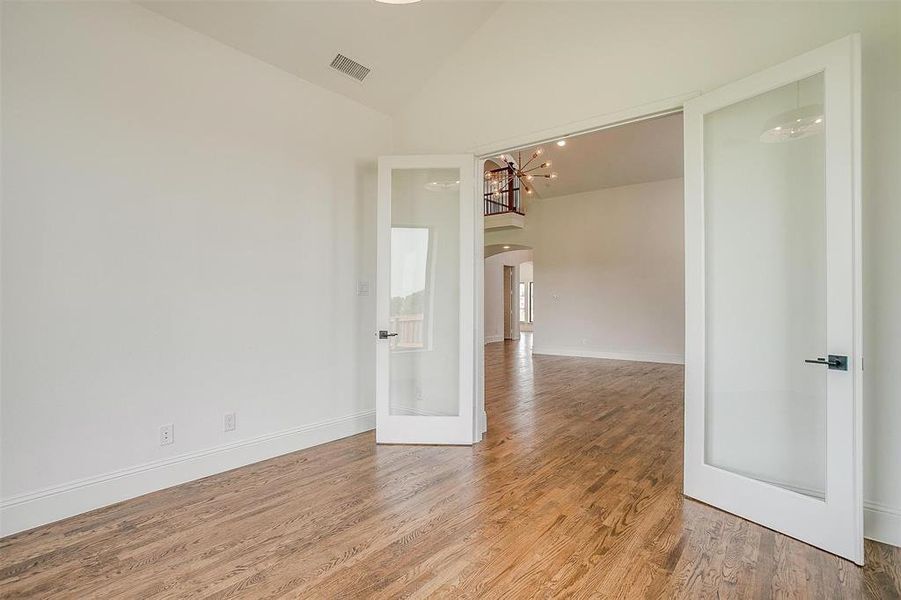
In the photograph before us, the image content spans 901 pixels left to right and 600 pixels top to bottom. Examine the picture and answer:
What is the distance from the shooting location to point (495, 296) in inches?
503

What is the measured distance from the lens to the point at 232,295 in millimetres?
3107

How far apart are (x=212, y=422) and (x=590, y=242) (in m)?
8.08

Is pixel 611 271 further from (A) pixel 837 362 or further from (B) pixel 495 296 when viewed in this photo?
(A) pixel 837 362

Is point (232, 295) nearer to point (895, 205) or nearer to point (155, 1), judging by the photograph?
point (155, 1)

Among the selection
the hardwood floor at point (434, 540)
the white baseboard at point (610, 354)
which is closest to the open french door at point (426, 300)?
the hardwood floor at point (434, 540)

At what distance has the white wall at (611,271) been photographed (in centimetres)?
824

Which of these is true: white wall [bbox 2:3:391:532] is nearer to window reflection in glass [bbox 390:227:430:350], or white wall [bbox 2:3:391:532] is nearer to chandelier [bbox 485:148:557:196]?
window reflection in glass [bbox 390:227:430:350]

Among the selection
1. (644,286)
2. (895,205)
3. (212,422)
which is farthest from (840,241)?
(644,286)

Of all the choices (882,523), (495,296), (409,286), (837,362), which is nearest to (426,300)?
(409,286)

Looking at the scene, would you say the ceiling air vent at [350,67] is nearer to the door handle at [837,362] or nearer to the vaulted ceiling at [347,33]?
the vaulted ceiling at [347,33]

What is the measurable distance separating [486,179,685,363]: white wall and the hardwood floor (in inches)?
220

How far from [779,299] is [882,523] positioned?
1174 mm

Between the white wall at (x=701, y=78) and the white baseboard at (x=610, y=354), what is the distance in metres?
5.95

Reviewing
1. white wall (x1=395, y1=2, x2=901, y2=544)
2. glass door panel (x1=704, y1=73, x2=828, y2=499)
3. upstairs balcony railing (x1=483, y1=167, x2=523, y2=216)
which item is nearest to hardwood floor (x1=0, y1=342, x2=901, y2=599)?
glass door panel (x1=704, y1=73, x2=828, y2=499)
